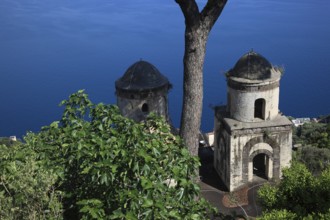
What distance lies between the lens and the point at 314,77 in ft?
150

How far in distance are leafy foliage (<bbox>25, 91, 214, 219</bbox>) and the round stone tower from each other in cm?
736

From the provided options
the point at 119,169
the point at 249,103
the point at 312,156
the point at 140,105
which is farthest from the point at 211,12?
the point at 312,156

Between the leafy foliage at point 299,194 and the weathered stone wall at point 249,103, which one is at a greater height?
the weathered stone wall at point 249,103

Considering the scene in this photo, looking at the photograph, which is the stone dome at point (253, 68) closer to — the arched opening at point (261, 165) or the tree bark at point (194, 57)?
the arched opening at point (261, 165)

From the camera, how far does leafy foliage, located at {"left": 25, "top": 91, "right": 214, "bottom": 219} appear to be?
4228mm

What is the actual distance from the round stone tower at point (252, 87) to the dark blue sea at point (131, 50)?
1926cm

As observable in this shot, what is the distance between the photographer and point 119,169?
4.55 metres

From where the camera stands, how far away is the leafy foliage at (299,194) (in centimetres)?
796

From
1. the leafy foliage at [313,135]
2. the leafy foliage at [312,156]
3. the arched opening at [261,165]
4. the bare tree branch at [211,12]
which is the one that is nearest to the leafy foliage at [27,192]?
the bare tree branch at [211,12]

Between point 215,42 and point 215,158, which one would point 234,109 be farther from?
point 215,42

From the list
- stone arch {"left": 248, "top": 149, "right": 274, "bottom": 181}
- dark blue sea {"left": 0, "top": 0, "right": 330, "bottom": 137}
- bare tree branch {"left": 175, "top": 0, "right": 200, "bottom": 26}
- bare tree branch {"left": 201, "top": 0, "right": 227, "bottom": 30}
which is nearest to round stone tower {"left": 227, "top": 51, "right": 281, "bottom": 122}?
stone arch {"left": 248, "top": 149, "right": 274, "bottom": 181}

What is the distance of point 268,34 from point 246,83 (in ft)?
147

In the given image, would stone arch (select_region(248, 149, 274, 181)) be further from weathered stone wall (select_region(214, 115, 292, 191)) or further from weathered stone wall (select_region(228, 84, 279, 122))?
weathered stone wall (select_region(228, 84, 279, 122))

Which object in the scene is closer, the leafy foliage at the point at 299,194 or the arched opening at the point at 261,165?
the leafy foliage at the point at 299,194
